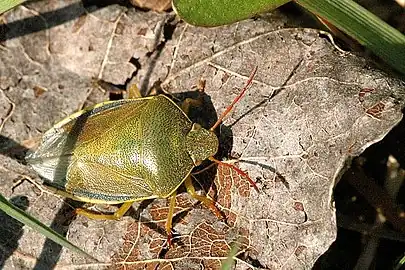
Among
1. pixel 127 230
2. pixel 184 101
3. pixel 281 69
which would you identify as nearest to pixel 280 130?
pixel 281 69

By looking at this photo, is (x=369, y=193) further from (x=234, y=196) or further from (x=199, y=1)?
(x=199, y=1)

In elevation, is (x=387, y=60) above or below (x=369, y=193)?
above

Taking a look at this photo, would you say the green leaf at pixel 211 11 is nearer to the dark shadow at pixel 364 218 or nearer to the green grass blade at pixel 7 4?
the green grass blade at pixel 7 4

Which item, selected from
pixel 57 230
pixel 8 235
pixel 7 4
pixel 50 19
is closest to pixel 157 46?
pixel 50 19

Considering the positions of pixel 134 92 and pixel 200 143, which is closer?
pixel 200 143

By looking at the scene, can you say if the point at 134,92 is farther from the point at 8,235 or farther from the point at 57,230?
the point at 8,235

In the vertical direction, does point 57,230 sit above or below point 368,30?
below

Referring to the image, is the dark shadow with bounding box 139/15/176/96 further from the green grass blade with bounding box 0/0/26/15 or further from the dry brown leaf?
the green grass blade with bounding box 0/0/26/15

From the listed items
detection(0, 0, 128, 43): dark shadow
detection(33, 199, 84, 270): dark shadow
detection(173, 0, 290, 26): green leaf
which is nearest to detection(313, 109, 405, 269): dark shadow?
detection(173, 0, 290, 26): green leaf
